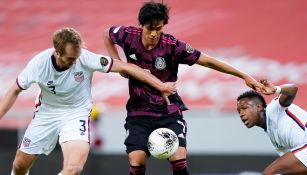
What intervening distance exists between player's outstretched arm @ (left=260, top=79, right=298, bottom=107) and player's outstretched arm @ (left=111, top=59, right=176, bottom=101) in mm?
949

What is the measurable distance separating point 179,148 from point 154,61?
933 millimetres

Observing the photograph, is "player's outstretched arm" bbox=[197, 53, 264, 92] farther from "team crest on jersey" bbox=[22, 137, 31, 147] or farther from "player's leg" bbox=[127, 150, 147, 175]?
"team crest on jersey" bbox=[22, 137, 31, 147]

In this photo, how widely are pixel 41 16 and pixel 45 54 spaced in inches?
360

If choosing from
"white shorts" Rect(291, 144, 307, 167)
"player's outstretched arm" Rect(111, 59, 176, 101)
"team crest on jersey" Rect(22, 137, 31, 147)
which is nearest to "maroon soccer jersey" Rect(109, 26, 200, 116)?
"player's outstretched arm" Rect(111, 59, 176, 101)

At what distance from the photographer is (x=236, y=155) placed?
523 inches

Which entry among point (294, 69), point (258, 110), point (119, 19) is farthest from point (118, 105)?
point (258, 110)

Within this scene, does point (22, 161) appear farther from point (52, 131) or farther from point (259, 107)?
point (259, 107)

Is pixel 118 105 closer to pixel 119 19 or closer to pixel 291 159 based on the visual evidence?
pixel 119 19

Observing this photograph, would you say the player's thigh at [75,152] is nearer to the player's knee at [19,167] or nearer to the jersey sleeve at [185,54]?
the player's knee at [19,167]

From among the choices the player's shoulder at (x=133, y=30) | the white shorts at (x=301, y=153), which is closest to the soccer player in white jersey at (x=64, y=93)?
the player's shoulder at (x=133, y=30)

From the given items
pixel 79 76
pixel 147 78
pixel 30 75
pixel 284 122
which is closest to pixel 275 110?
pixel 284 122

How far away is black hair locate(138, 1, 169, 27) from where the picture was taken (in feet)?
27.8

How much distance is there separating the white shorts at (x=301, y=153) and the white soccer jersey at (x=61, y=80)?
2.14 metres

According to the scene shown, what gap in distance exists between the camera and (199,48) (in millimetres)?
16453
